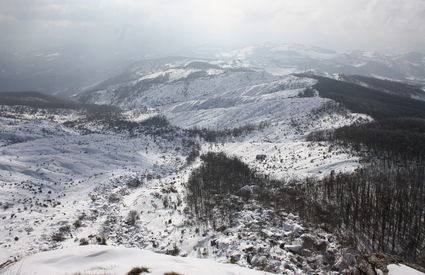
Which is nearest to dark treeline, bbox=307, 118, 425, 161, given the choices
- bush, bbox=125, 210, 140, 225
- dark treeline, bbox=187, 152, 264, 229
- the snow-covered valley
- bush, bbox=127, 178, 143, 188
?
the snow-covered valley

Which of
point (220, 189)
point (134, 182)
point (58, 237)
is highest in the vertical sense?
point (58, 237)

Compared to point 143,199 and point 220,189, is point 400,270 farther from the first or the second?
point 143,199

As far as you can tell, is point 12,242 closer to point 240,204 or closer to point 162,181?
point 240,204

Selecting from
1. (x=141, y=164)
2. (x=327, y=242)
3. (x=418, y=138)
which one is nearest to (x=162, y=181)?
(x=141, y=164)

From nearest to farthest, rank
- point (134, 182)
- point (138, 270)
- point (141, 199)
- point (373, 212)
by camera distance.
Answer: point (138, 270) → point (373, 212) → point (141, 199) → point (134, 182)

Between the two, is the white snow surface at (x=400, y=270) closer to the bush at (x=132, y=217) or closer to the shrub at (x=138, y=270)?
the shrub at (x=138, y=270)

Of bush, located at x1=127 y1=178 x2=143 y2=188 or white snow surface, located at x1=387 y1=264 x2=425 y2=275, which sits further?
bush, located at x1=127 y1=178 x2=143 y2=188

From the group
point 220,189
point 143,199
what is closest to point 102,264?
point 143,199

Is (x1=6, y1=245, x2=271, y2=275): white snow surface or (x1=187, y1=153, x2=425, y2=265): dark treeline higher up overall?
(x1=6, y1=245, x2=271, y2=275): white snow surface

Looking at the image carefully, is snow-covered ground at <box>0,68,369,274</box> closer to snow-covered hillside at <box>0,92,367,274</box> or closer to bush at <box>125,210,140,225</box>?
snow-covered hillside at <box>0,92,367,274</box>
